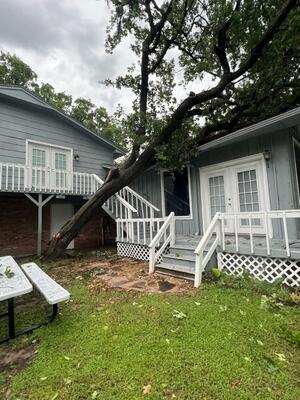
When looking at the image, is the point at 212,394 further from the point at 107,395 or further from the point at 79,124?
the point at 79,124

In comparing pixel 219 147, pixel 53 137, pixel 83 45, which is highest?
pixel 83 45

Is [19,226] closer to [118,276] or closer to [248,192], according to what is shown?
[118,276]

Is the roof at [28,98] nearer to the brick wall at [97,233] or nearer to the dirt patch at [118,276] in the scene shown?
the brick wall at [97,233]

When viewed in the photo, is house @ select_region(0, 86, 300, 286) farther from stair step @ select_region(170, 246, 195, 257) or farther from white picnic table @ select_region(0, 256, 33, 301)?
white picnic table @ select_region(0, 256, 33, 301)

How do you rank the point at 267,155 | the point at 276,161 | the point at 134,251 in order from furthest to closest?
the point at 134,251 → the point at 267,155 → the point at 276,161

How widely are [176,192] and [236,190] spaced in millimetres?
2384

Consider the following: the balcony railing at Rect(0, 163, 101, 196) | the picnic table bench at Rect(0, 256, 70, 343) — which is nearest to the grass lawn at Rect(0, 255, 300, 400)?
the picnic table bench at Rect(0, 256, 70, 343)

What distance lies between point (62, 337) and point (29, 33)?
36.5ft

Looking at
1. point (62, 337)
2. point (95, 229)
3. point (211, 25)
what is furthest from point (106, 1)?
point (62, 337)

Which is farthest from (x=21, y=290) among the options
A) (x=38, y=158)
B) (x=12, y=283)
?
(x=38, y=158)

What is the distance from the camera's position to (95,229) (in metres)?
10.3

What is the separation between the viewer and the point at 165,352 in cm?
234

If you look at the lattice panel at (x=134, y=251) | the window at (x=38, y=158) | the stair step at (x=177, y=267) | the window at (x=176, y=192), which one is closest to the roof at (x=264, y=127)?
the window at (x=176, y=192)

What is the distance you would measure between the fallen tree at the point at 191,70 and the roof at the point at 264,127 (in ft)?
3.01
